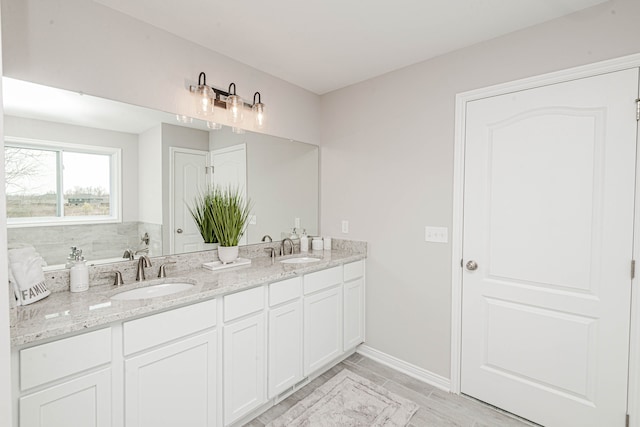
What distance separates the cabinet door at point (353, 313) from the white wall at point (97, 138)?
174 cm

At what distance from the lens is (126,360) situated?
52.9 inches

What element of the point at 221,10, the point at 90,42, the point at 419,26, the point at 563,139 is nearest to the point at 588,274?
the point at 563,139

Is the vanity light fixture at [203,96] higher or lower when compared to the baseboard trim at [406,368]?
higher

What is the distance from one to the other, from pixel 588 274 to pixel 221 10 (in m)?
2.66

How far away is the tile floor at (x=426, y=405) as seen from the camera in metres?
1.93

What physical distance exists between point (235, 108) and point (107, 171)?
96cm

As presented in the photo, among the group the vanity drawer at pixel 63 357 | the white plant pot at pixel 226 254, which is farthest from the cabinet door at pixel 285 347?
the vanity drawer at pixel 63 357

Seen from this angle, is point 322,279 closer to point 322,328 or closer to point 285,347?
point 322,328

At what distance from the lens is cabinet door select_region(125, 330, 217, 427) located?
138 cm

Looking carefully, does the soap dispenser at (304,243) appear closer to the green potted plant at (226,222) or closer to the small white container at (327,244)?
the small white container at (327,244)

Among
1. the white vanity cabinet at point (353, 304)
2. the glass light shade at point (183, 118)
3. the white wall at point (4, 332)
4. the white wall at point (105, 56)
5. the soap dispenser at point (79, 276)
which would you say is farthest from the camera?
the white vanity cabinet at point (353, 304)

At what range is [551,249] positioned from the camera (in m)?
1.86

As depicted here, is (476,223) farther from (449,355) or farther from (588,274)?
(449,355)

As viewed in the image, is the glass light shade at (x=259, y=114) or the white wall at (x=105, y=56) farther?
the glass light shade at (x=259, y=114)
